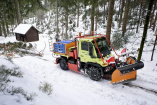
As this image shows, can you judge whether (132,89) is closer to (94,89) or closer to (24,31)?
(94,89)

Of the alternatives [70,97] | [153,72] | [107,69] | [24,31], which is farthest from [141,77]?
[24,31]

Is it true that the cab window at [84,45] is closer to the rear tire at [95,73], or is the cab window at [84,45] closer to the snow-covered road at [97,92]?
the rear tire at [95,73]

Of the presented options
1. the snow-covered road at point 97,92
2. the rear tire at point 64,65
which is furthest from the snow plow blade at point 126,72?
the rear tire at point 64,65

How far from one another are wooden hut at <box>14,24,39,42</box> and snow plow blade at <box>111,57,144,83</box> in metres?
20.1

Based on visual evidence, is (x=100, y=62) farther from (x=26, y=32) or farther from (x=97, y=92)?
(x=26, y=32)

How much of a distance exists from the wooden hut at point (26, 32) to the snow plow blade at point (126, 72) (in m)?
20.1

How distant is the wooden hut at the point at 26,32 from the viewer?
68.5 feet

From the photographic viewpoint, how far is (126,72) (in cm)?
516

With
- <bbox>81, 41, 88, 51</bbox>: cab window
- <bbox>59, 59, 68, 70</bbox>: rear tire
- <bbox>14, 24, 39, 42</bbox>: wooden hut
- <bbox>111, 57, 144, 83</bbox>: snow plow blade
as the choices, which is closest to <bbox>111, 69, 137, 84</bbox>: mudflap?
<bbox>111, 57, 144, 83</bbox>: snow plow blade

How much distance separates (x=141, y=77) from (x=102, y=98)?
323 cm

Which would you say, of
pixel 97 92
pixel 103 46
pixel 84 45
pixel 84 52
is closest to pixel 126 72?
pixel 97 92

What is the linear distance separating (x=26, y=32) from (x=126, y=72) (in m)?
20.9

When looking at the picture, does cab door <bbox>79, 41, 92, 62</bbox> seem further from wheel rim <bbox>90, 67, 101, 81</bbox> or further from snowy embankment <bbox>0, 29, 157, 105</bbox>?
snowy embankment <bbox>0, 29, 157, 105</bbox>

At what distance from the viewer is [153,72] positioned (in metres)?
6.77
